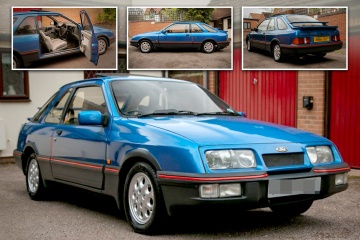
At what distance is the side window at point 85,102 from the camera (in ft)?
22.6

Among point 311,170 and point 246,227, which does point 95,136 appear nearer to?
point 246,227

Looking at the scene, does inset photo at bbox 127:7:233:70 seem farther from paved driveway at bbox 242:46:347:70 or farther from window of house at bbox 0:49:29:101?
window of house at bbox 0:49:29:101

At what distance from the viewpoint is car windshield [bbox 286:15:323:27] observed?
10.5m

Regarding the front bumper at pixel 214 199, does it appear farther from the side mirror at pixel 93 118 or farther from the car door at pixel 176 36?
the car door at pixel 176 36

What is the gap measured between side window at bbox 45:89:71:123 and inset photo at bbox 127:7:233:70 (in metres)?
3.10

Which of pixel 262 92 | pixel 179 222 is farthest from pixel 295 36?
pixel 179 222

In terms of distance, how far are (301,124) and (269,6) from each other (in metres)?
2.39

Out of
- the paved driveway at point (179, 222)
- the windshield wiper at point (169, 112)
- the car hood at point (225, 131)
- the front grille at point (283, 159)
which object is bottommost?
the paved driveway at point (179, 222)

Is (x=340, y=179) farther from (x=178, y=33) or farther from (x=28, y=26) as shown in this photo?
(x=28, y=26)

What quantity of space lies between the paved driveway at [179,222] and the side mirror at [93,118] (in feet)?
2.96

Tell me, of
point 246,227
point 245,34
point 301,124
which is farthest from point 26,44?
point 246,227

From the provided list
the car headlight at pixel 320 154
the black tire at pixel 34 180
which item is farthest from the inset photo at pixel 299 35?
the car headlight at pixel 320 154

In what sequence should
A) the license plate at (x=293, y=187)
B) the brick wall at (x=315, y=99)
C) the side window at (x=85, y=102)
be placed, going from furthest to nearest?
the brick wall at (x=315, y=99) < the side window at (x=85, y=102) < the license plate at (x=293, y=187)

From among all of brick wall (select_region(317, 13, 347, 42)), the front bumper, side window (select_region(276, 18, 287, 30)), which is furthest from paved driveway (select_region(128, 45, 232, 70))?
the front bumper
